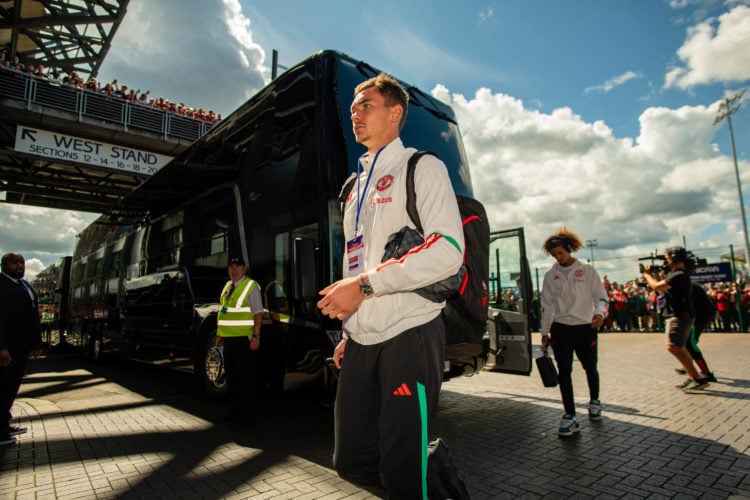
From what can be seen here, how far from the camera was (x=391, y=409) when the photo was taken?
59.6 inches

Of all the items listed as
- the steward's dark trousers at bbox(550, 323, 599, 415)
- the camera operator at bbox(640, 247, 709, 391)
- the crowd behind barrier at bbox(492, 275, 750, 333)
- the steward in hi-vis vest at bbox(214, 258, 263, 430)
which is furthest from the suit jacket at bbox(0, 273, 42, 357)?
the crowd behind barrier at bbox(492, 275, 750, 333)

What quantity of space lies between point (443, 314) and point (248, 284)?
3.19 metres

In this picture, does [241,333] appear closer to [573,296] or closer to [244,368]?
[244,368]

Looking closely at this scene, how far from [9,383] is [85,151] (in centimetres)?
1393

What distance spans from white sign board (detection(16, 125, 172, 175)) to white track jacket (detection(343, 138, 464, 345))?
17.2 metres

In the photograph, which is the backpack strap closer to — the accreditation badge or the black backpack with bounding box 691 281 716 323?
the accreditation badge

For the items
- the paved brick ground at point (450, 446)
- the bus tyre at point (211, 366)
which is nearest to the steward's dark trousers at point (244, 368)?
the paved brick ground at point (450, 446)

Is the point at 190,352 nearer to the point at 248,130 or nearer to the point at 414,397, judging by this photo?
the point at 248,130

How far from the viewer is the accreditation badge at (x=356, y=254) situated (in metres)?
1.82

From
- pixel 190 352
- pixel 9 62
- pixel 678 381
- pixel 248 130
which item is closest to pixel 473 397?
pixel 678 381

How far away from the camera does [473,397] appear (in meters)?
6.05

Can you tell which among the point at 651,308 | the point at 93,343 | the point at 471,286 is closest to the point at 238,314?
the point at 471,286

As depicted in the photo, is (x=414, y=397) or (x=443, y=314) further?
(x=443, y=314)

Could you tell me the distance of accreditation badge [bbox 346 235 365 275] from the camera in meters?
1.82
